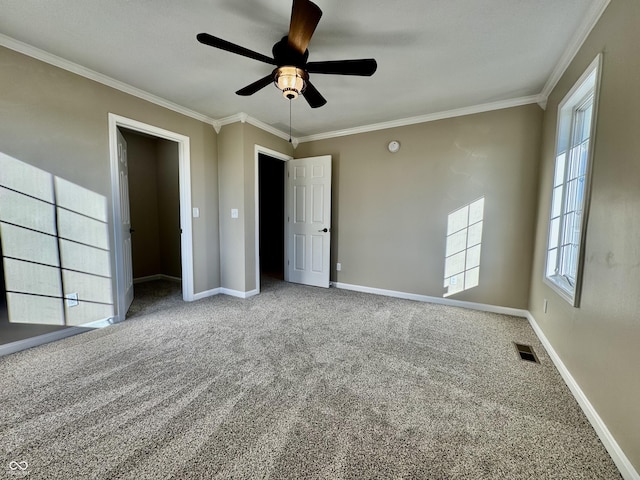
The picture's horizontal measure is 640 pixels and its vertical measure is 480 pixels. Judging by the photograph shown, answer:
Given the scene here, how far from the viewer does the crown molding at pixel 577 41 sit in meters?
1.61

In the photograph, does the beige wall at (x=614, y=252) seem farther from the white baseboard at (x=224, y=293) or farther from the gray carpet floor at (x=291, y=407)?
the white baseboard at (x=224, y=293)

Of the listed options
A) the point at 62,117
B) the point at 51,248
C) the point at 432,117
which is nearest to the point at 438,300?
the point at 432,117

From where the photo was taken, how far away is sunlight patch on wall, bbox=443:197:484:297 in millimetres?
3193

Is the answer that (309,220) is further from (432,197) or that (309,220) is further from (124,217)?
(124,217)

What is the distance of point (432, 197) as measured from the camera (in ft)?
11.2

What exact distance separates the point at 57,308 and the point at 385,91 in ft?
12.4

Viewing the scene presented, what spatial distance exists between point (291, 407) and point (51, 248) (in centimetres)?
250

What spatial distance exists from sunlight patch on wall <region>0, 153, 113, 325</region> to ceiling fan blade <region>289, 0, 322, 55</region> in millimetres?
2369

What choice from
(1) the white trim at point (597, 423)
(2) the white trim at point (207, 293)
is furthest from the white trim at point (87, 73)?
(1) the white trim at point (597, 423)

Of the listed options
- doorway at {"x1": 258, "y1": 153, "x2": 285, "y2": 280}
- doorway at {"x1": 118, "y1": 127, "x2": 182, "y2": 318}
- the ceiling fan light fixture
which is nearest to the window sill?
the ceiling fan light fixture

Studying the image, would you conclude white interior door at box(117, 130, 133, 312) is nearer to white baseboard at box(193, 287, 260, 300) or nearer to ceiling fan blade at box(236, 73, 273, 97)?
white baseboard at box(193, 287, 260, 300)

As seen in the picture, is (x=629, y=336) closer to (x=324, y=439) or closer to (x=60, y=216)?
(x=324, y=439)

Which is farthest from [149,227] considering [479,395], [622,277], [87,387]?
[622,277]

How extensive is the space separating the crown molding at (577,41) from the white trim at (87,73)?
3.73 m
